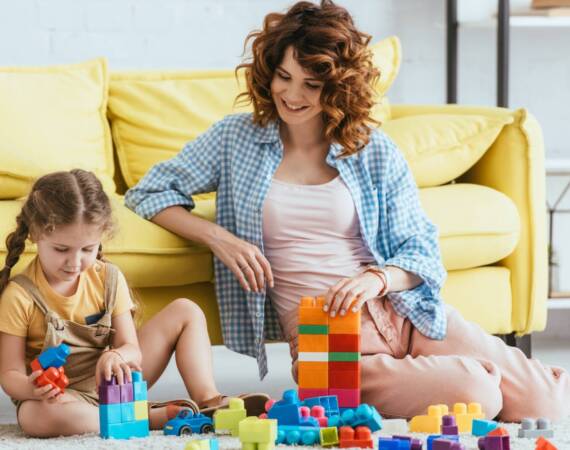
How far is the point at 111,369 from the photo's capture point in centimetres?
159

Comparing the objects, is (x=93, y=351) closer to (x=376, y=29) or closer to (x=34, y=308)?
(x=34, y=308)

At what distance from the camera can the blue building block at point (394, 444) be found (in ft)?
4.66

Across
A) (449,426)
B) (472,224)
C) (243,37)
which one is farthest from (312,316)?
(243,37)

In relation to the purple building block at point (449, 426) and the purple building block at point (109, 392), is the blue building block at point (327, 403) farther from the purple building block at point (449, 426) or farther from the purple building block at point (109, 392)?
the purple building block at point (109, 392)

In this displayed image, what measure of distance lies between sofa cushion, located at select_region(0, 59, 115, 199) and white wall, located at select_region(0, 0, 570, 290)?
52 cm

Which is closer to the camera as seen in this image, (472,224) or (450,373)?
(450,373)

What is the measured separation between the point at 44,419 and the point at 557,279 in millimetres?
1760

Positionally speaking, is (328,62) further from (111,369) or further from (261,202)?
(111,369)

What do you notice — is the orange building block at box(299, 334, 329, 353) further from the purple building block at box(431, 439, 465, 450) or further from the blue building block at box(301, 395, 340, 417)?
the purple building block at box(431, 439, 465, 450)

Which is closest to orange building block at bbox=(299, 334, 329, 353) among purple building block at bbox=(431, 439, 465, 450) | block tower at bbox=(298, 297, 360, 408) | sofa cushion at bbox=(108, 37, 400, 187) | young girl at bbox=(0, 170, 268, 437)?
block tower at bbox=(298, 297, 360, 408)

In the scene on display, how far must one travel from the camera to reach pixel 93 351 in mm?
1737

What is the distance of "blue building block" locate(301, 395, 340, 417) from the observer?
1.64 metres

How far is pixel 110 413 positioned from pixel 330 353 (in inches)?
14.0

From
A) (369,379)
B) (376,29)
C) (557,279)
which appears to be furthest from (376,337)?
(376,29)
